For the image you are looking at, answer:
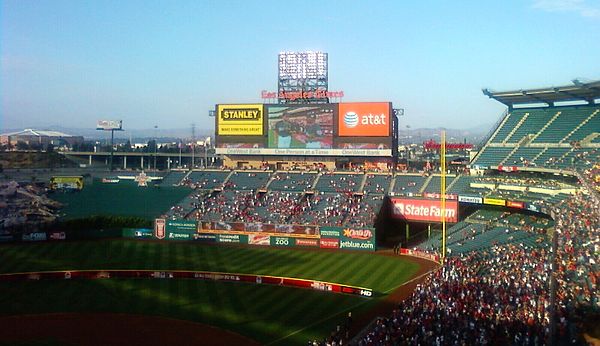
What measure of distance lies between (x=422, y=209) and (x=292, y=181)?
44.5 feet

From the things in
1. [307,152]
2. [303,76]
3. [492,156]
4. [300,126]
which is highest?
[303,76]

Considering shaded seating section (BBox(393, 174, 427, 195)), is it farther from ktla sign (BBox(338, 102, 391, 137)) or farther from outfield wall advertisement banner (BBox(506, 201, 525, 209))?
outfield wall advertisement banner (BBox(506, 201, 525, 209))

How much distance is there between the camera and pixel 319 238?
1674 inches

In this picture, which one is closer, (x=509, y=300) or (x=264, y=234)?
(x=509, y=300)

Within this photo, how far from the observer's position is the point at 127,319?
82.4 feet

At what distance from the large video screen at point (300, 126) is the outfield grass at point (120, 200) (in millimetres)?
10466

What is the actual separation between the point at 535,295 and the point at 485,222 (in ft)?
71.1

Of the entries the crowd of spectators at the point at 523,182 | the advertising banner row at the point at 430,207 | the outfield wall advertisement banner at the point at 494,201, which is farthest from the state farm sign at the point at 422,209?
the crowd of spectators at the point at 523,182

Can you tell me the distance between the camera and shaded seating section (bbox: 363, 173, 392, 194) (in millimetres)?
48375

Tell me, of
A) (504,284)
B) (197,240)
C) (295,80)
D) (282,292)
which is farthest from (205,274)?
(295,80)

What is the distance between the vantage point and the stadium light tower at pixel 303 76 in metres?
54.6

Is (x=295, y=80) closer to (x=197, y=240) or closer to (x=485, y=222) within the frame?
(x=197, y=240)

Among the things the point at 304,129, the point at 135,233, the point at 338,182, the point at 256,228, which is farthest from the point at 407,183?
the point at 135,233

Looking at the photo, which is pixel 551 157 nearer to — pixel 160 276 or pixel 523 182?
pixel 523 182
